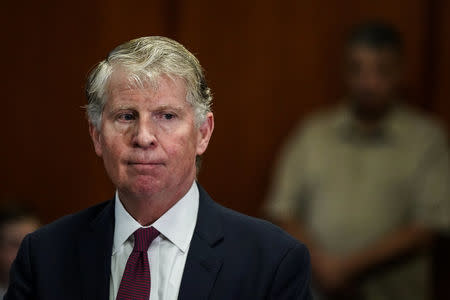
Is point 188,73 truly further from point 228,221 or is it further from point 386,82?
point 386,82

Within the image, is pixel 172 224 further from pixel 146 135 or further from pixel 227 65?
pixel 227 65

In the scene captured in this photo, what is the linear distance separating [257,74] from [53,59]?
1048 mm

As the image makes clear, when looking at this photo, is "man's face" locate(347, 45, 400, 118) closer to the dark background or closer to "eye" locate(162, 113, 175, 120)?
the dark background

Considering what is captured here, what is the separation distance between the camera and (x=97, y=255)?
1.65 m

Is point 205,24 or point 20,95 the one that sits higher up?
point 205,24

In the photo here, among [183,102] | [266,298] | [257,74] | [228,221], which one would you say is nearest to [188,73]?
[183,102]

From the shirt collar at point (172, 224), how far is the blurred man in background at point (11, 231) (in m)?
1.87

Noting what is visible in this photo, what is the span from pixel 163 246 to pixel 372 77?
242cm

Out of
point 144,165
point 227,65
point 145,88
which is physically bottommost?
point 227,65

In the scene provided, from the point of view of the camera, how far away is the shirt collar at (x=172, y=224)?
65.4 inches

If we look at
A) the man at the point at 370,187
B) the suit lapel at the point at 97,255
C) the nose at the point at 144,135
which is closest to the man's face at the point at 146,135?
the nose at the point at 144,135

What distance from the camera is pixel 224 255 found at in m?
1.64

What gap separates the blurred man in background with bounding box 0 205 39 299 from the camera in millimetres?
3461

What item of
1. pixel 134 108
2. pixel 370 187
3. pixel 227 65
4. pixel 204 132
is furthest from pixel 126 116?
pixel 227 65
